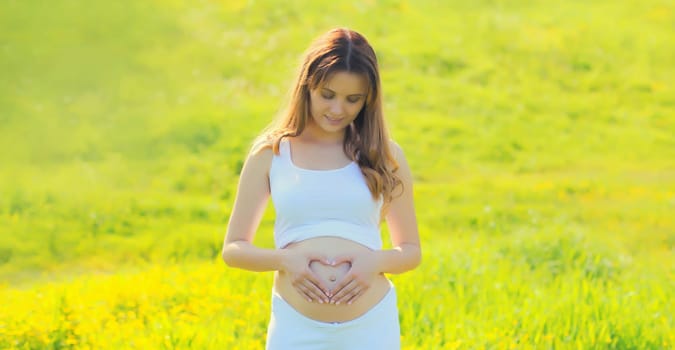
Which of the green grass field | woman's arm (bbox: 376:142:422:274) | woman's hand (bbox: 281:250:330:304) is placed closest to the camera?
woman's hand (bbox: 281:250:330:304)

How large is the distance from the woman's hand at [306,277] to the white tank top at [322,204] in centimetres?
9

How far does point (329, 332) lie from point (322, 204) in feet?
1.56

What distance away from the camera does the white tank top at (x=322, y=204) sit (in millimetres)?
3443

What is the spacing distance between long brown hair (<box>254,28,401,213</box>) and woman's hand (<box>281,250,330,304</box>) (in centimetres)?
36

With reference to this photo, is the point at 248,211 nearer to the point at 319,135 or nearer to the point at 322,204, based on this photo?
the point at 322,204

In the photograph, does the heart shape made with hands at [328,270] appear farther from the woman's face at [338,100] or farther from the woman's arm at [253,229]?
→ the woman's face at [338,100]

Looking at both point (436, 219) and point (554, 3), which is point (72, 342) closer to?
point (436, 219)

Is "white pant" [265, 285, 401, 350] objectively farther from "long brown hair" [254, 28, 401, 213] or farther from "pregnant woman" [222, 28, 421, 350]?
"long brown hair" [254, 28, 401, 213]

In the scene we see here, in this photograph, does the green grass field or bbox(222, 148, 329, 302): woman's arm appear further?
the green grass field

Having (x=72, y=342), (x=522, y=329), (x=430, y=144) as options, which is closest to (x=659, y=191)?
(x=430, y=144)

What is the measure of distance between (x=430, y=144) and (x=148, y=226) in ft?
20.2

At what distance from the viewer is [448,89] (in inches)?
736

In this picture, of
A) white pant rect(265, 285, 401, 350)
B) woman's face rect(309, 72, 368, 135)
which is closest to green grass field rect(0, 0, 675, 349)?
woman's face rect(309, 72, 368, 135)

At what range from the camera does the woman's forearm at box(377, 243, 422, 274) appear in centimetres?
349
